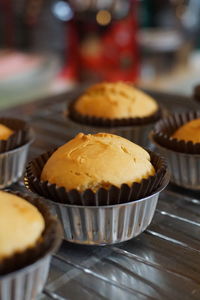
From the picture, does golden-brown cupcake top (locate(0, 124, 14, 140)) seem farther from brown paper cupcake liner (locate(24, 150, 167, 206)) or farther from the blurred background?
the blurred background

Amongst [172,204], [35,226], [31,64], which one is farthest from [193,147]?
[31,64]

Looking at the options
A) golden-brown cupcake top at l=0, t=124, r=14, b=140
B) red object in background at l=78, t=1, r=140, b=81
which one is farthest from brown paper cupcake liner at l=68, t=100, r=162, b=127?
red object in background at l=78, t=1, r=140, b=81

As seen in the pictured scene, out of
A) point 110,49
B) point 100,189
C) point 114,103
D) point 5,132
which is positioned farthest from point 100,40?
point 100,189

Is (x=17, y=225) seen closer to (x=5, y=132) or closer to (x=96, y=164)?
(x=96, y=164)

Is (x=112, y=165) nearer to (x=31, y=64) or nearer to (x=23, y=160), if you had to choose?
(x=23, y=160)

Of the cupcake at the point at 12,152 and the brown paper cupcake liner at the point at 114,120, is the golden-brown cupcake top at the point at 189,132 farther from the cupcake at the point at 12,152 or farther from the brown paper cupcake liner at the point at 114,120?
the cupcake at the point at 12,152

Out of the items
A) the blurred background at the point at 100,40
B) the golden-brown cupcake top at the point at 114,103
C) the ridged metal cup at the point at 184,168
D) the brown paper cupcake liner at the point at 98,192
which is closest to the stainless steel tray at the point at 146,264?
the ridged metal cup at the point at 184,168
